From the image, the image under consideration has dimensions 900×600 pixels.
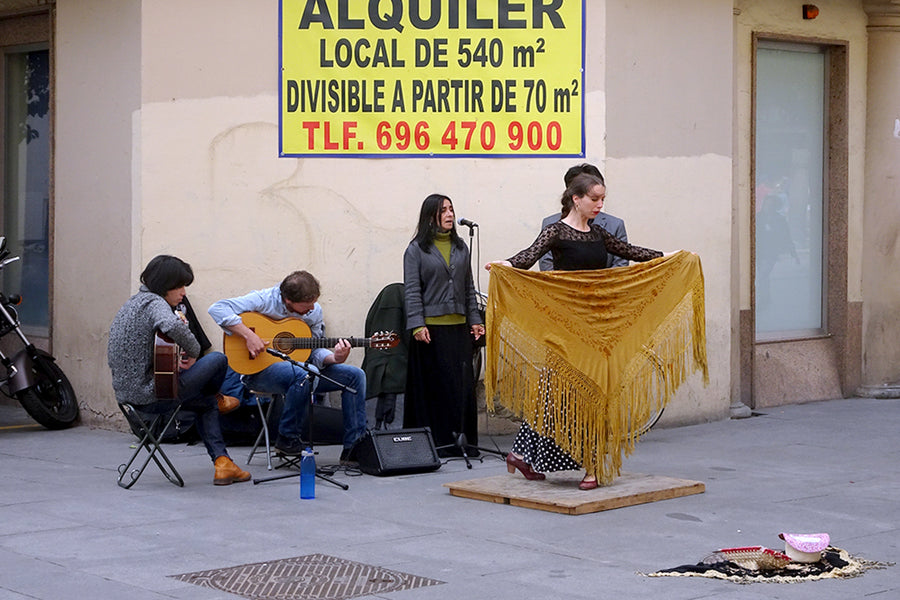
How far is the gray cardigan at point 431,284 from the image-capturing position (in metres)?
9.56

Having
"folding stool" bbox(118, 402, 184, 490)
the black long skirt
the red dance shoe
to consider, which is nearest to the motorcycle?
"folding stool" bbox(118, 402, 184, 490)

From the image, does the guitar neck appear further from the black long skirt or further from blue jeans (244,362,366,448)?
the black long skirt

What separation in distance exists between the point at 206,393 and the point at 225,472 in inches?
20.2

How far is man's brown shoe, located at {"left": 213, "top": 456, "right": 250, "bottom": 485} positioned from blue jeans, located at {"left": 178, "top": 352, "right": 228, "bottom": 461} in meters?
0.07

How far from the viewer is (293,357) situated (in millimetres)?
9039

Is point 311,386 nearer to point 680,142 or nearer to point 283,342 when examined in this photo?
point 283,342

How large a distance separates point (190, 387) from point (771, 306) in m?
6.50

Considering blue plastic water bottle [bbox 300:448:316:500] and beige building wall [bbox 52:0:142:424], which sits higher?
beige building wall [bbox 52:0:142:424]

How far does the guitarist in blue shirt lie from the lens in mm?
8844

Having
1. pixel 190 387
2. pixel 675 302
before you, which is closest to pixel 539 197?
pixel 675 302

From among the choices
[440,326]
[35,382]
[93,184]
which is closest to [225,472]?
[440,326]

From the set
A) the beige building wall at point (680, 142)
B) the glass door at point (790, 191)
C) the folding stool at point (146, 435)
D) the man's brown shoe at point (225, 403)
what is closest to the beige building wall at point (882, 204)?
the glass door at point (790, 191)

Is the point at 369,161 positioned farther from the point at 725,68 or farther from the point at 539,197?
the point at 725,68

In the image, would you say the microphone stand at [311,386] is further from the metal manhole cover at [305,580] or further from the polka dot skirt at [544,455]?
the metal manhole cover at [305,580]
